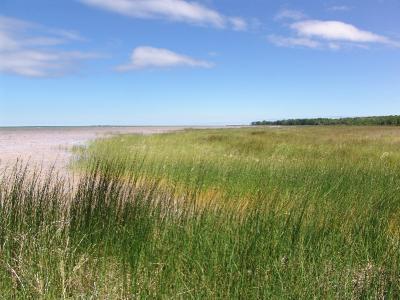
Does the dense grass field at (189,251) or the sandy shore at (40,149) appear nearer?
the dense grass field at (189,251)

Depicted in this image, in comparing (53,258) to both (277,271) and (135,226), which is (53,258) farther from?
(277,271)

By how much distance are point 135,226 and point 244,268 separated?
168cm

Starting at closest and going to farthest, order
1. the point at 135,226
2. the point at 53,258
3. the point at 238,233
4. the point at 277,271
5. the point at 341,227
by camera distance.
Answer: the point at 277,271 → the point at 53,258 → the point at 238,233 → the point at 341,227 → the point at 135,226

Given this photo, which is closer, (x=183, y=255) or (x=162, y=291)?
(x=162, y=291)

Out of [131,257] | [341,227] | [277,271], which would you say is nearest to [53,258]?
[131,257]

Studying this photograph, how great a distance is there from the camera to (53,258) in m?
3.93

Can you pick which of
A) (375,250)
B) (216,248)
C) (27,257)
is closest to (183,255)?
(216,248)

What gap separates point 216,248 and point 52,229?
190 cm

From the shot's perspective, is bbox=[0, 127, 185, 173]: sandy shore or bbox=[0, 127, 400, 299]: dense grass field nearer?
bbox=[0, 127, 400, 299]: dense grass field

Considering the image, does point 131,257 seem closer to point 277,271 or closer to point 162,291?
point 162,291

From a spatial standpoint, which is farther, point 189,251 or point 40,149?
point 40,149

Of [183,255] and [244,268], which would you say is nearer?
[244,268]

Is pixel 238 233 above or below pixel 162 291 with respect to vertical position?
above

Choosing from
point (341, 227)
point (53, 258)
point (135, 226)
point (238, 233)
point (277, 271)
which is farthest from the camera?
point (135, 226)
